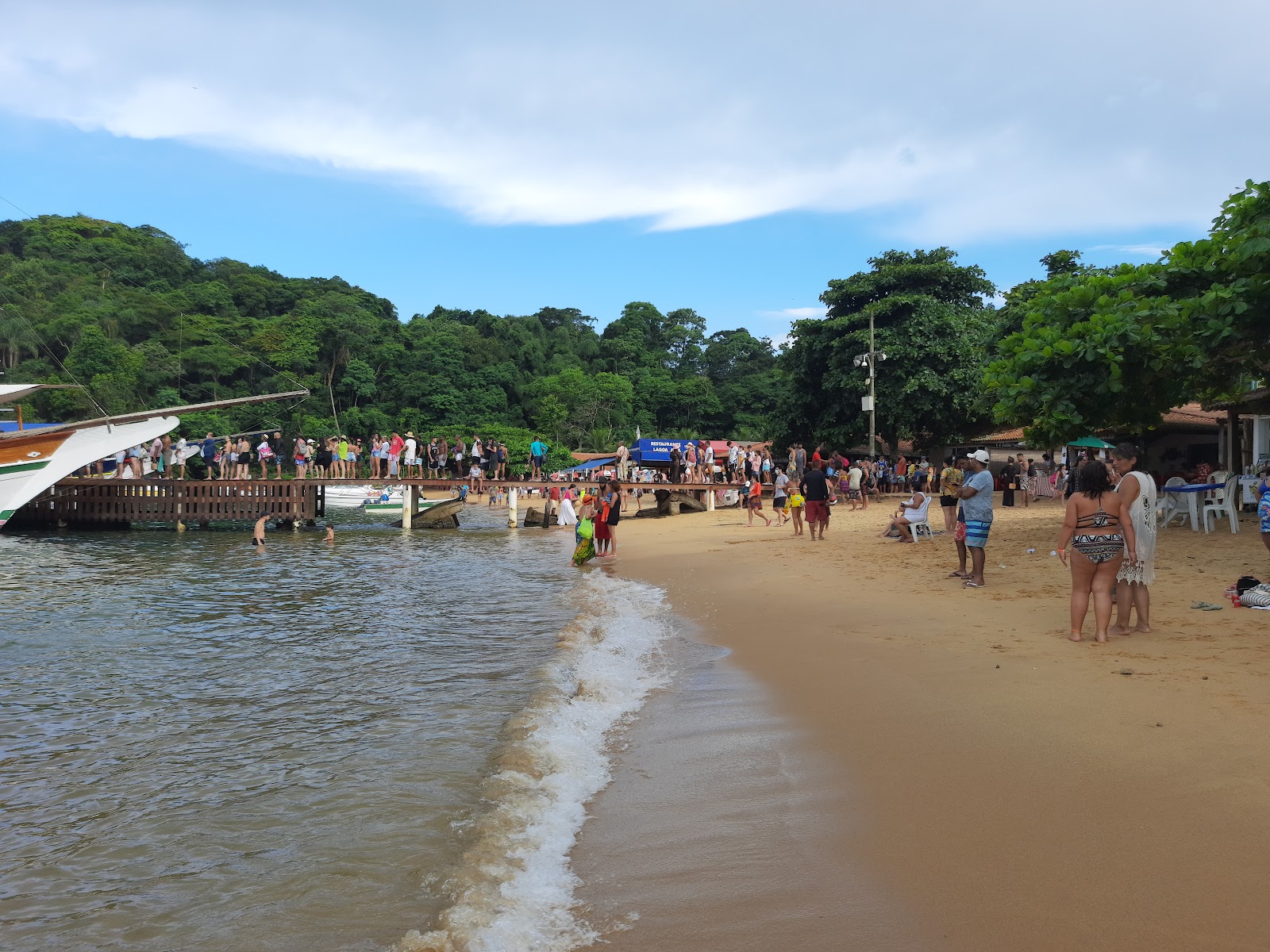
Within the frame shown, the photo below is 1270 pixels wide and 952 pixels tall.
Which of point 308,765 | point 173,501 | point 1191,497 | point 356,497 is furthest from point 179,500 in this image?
point 356,497

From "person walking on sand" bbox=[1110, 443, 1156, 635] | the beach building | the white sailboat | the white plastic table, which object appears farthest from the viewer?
the beach building

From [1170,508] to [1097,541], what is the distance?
413 inches

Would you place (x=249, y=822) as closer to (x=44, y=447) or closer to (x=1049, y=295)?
(x=1049, y=295)

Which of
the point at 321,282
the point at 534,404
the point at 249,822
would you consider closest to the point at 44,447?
the point at 249,822

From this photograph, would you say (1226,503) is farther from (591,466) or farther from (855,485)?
(591,466)

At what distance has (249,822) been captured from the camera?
4996mm

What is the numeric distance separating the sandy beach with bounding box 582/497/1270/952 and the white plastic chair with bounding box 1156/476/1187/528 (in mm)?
6282

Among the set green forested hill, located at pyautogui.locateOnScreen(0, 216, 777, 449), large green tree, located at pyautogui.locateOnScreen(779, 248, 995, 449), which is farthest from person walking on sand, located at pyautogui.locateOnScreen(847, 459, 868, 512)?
green forested hill, located at pyautogui.locateOnScreen(0, 216, 777, 449)

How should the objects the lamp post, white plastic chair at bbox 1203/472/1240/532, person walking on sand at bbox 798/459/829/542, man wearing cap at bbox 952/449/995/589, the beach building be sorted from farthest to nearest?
the lamp post → the beach building → person walking on sand at bbox 798/459/829/542 → white plastic chair at bbox 1203/472/1240/532 → man wearing cap at bbox 952/449/995/589

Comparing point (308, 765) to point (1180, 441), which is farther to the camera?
point (1180, 441)

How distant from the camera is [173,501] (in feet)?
97.1

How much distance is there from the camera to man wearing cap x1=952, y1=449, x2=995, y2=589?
1037 centimetres

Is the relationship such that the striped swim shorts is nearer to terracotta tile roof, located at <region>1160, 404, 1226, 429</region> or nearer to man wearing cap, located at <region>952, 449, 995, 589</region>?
man wearing cap, located at <region>952, 449, 995, 589</region>

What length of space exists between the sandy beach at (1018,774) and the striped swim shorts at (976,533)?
2.41ft
